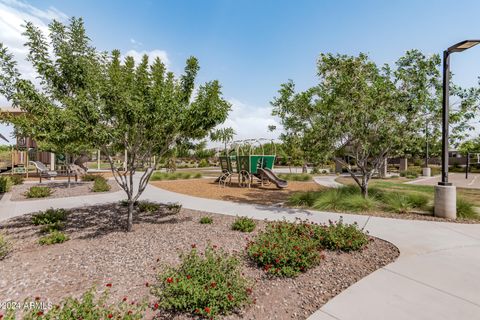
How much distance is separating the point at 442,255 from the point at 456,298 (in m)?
1.62

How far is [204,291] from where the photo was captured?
297 centimetres

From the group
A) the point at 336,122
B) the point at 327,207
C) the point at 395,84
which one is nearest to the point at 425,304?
the point at 327,207

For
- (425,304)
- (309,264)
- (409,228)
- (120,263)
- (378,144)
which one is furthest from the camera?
(378,144)

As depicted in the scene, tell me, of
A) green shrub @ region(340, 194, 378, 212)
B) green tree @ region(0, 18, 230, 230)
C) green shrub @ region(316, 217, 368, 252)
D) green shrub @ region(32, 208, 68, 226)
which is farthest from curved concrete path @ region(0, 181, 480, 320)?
green shrub @ region(32, 208, 68, 226)

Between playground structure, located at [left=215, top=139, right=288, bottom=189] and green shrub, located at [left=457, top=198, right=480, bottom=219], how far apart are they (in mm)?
8041

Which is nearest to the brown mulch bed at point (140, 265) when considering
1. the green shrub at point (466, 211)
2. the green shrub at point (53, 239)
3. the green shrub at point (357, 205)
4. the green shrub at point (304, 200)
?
the green shrub at point (53, 239)

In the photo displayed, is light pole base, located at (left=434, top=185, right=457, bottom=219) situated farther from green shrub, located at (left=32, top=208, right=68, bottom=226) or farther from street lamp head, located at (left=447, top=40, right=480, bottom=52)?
green shrub, located at (left=32, top=208, right=68, bottom=226)

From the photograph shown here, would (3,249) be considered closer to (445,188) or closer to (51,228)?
(51,228)

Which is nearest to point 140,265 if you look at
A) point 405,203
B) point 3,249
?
point 3,249

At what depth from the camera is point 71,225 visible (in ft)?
22.3

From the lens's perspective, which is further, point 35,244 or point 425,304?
point 35,244

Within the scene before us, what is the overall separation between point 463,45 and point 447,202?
446 cm

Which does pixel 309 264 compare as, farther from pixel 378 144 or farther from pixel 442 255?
pixel 378 144

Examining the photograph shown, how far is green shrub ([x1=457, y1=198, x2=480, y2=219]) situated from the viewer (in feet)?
23.6
